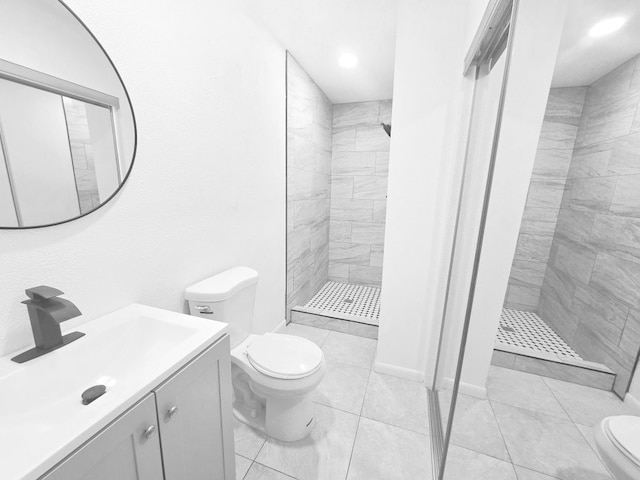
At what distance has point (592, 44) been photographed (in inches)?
22.6

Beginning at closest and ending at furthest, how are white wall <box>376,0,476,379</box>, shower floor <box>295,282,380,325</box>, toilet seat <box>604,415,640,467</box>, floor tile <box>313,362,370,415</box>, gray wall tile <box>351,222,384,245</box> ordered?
toilet seat <box>604,415,640,467</box> < white wall <box>376,0,476,379</box> < floor tile <box>313,362,370,415</box> < shower floor <box>295,282,380,325</box> < gray wall tile <box>351,222,384,245</box>

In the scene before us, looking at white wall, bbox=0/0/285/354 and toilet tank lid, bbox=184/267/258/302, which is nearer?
white wall, bbox=0/0/285/354

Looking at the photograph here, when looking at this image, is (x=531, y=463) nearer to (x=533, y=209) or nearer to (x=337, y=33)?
(x=533, y=209)

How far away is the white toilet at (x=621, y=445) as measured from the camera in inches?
17.1

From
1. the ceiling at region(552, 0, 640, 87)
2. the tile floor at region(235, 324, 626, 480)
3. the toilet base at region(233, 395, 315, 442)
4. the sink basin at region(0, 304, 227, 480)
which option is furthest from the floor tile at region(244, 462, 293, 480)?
the ceiling at region(552, 0, 640, 87)

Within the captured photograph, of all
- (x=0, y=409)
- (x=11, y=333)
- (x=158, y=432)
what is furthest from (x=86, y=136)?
(x=158, y=432)

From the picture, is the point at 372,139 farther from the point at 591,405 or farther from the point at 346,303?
the point at 591,405

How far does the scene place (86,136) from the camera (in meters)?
0.94

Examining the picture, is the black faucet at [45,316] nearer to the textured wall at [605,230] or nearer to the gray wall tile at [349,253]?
the textured wall at [605,230]

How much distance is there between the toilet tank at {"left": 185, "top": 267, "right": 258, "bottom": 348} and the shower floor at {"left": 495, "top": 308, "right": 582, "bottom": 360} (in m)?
1.26

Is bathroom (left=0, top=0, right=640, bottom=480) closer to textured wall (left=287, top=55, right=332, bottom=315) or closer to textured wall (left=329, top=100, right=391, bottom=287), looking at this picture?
textured wall (left=287, top=55, right=332, bottom=315)

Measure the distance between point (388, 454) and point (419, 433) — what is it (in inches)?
9.7

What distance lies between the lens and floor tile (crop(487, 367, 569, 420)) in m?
0.90

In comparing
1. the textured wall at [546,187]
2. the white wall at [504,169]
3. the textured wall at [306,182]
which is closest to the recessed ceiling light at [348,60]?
the textured wall at [306,182]
